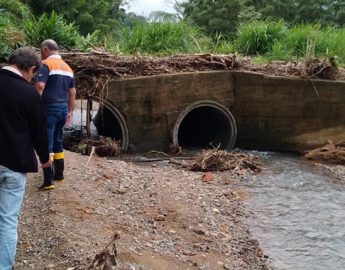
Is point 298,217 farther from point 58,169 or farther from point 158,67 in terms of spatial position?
point 158,67

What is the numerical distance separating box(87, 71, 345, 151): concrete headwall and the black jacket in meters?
7.56

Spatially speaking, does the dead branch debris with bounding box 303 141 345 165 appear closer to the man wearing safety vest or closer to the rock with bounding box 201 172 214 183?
the rock with bounding box 201 172 214 183

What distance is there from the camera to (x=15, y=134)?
399cm

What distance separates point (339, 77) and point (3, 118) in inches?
398

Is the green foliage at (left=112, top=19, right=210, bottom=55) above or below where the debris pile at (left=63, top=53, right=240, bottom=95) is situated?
above

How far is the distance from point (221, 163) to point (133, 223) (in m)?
4.46

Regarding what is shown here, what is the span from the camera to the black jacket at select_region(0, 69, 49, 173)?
3.95m

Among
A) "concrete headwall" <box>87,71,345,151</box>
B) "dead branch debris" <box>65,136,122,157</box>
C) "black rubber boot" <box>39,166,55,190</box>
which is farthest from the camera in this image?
"concrete headwall" <box>87,71,345,151</box>

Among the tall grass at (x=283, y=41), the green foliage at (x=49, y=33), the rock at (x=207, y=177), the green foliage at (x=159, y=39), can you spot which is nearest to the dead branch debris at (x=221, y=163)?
the rock at (x=207, y=177)

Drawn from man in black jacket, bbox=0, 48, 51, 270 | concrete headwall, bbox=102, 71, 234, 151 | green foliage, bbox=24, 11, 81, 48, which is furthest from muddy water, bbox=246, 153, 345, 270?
green foliage, bbox=24, 11, 81, 48

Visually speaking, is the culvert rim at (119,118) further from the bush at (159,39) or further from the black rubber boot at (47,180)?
the black rubber boot at (47,180)

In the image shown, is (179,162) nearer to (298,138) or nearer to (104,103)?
(104,103)

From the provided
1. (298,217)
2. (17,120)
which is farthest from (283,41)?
(17,120)

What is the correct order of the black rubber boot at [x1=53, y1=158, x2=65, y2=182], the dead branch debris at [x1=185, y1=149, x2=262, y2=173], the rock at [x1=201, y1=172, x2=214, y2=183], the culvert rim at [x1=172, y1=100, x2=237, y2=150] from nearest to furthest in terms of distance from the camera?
the black rubber boot at [x1=53, y1=158, x2=65, y2=182] < the rock at [x1=201, y1=172, x2=214, y2=183] < the dead branch debris at [x1=185, y1=149, x2=262, y2=173] < the culvert rim at [x1=172, y1=100, x2=237, y2=150]
